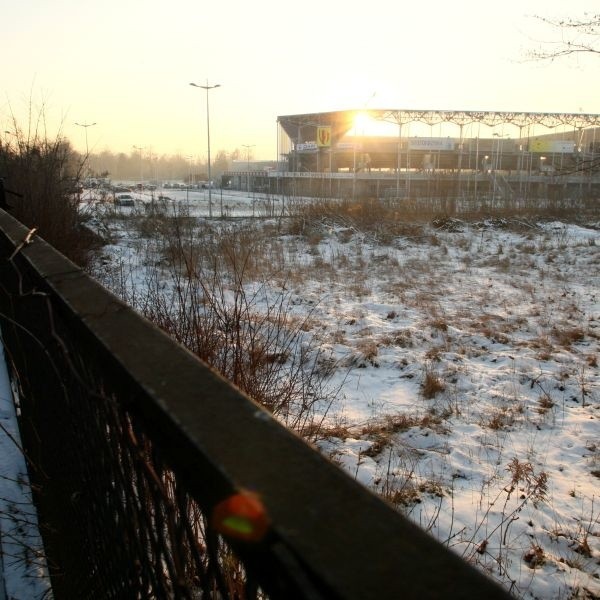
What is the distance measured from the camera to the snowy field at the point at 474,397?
3660mm

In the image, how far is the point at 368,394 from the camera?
6.32 metres

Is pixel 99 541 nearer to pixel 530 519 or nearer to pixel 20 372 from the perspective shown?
pixel 20 372

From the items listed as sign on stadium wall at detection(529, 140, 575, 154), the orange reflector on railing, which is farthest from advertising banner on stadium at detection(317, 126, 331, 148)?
the orange reflector on railing

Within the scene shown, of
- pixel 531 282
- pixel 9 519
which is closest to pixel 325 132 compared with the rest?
pixel 531 282

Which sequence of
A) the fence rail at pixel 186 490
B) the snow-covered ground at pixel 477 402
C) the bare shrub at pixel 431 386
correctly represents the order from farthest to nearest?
1. the bare shrub at pixel 431 386
2. the snow-covered ground at pixel 477 402
3. the fence rail at pixel 186 490

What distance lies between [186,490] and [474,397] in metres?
5.77

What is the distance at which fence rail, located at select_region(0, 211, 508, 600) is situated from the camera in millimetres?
559

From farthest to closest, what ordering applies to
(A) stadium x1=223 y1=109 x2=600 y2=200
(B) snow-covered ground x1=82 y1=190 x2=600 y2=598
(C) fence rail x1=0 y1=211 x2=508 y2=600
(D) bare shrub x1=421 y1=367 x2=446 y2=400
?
(A) stadium x1=223 y1=109 x2=600 y2=200 < (D) bare shrub x1=421 y1=367 x2=446 y2=400 < (B) snow-covered ground x1=82 y1=190 x2=600 y2=598 < (C) fence rail x1=0 y1=211 x2=508 y2=600

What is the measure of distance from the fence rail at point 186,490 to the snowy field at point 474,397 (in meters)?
2.22

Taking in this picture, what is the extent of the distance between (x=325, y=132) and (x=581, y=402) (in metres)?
A: 56.3

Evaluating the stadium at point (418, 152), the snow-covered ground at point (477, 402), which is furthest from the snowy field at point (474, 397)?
the stadium at point (418, 152)

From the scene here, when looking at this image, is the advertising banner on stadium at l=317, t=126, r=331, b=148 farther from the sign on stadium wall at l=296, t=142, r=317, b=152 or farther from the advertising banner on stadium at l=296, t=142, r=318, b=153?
the sign on stadium wall at l=296, t=142, r=317, b=152

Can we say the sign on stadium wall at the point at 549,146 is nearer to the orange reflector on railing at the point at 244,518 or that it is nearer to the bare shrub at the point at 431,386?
the bare shrub at the point at 431,386

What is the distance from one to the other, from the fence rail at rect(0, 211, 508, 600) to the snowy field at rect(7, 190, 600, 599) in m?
2.22
